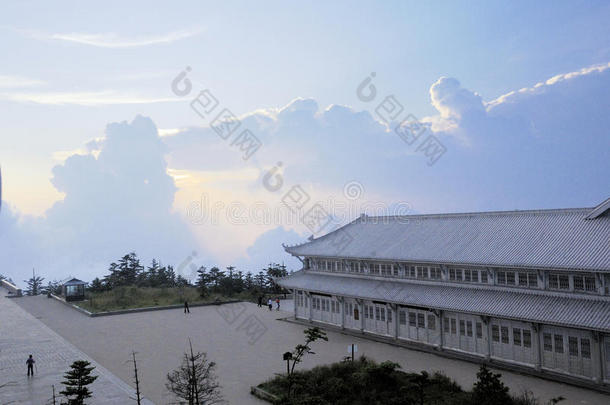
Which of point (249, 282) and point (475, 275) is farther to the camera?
point (249, 282)

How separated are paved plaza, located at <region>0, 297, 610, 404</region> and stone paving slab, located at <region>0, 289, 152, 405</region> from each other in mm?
567

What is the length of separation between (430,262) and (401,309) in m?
3.43

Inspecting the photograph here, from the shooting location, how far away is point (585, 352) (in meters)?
21.2

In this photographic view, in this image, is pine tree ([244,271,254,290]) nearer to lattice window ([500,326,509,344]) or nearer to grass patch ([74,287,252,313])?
grass patch ([74,287,252,313])

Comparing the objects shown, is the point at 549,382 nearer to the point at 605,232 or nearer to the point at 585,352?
the point at 585,352

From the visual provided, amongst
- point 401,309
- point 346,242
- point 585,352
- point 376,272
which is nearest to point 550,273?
point 585,352

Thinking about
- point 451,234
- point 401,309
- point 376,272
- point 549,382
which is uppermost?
point 451,234

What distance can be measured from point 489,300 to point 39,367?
2451 centimetres

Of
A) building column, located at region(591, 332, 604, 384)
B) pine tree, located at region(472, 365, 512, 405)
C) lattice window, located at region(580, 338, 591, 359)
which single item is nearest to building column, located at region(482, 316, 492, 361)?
lattice window, located at region(580, 338, 591, 359)

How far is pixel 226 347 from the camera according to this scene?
101 ft

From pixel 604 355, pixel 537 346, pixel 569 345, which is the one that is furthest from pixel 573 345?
pixel 537 346

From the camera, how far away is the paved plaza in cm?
2208

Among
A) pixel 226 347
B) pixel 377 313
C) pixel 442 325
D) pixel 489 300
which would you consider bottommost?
pixel 226 347

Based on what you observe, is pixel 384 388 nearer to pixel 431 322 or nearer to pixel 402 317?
pixel 431 322
